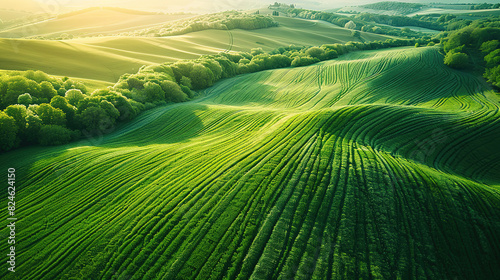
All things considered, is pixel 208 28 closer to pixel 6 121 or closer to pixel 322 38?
pixel 322 38

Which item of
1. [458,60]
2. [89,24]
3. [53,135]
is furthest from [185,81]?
[89,24]

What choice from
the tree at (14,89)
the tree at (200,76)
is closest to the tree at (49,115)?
the tree at (14,89)

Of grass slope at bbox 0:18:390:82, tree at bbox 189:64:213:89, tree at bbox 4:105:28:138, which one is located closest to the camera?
tree at bbox 4:105:28:138

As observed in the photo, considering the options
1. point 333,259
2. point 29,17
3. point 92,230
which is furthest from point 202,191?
point 29,17

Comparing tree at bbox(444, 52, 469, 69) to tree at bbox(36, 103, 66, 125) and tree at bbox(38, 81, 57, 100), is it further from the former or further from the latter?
tree at bbox(38, 81, 57, 100)

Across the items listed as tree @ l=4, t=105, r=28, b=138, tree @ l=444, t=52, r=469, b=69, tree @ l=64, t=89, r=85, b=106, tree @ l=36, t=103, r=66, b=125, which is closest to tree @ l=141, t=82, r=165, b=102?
tree @ l=64, t=89, r=85, b=106
